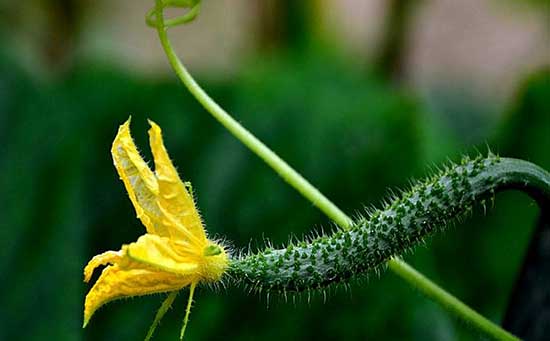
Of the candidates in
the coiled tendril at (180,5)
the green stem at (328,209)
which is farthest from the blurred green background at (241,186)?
the coiled tendril at (180,5)

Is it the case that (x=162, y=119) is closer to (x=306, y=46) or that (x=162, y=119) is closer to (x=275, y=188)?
(x=275, y=188)

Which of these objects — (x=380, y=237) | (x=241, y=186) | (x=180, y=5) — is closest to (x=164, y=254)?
(x=380, y=237)

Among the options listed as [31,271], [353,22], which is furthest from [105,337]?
[353,22]

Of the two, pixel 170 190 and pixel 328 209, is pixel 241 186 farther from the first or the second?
pixel 170 190

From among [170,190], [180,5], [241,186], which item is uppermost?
[180,5]

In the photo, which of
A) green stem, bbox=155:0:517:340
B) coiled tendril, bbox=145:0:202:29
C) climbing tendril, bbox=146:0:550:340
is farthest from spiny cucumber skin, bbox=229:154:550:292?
coiled tendril, bbox=145:0:202:29

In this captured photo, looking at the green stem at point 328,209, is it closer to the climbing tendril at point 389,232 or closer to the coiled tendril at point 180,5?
the coiled tendril at point 180,5

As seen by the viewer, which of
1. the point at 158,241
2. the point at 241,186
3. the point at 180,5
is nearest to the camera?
the point at 158,241
